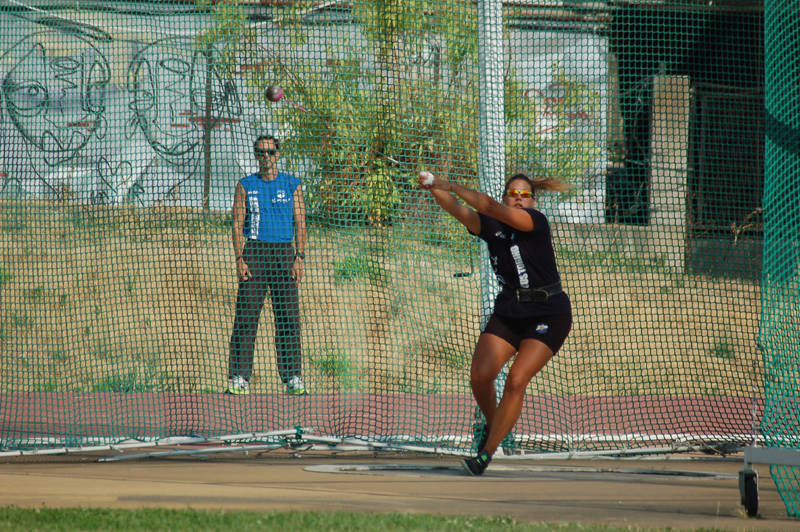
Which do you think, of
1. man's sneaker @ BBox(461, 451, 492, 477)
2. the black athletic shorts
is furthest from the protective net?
the black athletic shorts

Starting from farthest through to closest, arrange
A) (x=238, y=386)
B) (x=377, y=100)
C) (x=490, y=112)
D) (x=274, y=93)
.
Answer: (x=238, y=386) < (x=377, y=100) < (x=274, y=93) < (x=490, y=112)

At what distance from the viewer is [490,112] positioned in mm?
6871

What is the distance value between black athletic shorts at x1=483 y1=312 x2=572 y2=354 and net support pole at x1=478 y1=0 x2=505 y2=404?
3.50ft

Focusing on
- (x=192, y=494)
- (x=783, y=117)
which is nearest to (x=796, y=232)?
(x=783, y=117)

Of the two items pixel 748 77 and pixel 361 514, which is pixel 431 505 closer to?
pixel 361 514

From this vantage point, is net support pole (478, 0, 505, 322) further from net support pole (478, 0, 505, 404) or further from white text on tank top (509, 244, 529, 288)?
white text on tank top (509, 244, 529, 288)

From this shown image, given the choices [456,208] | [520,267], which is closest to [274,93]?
[456,208]

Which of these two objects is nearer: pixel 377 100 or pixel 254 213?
pixel 377 100

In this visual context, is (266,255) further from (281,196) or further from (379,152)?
(379,152)

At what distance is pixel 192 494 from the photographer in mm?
5000

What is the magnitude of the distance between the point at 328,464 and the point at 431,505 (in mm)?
1645

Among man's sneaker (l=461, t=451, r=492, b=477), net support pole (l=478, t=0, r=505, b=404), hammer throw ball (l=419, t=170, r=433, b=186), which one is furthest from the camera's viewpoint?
net support pole (l=478, t=0, r=505, b=404)

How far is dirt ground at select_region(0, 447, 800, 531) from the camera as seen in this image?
469 cm

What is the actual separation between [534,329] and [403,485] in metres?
1.23
